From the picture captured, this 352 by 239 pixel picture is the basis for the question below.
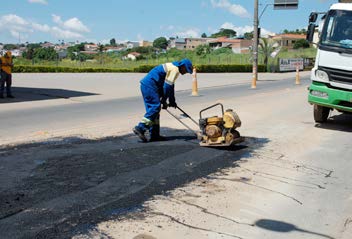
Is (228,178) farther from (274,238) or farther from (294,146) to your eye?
(294,146)

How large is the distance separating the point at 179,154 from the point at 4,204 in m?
3.14

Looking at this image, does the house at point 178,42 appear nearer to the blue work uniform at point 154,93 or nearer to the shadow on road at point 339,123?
the shadow on road at point 339,123

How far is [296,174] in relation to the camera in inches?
248

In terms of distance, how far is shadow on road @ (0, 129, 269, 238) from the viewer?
13.9 ft

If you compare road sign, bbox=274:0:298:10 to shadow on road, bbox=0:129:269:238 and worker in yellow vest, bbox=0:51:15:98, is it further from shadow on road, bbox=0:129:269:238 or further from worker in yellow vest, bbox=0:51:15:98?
shadow on road, bbox=0:129:269:238

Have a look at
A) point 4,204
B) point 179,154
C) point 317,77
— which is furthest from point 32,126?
point 317,77

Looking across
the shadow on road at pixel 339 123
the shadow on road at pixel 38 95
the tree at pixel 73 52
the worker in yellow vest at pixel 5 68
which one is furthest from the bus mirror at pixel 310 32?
the tree at pixel 73 52

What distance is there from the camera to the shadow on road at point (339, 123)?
1052 cm

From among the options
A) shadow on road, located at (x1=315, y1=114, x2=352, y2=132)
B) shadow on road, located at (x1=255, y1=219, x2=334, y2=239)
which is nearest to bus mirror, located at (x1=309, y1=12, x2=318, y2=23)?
shadow on road, located at (x1=315, y1=114, x2=352, y2=132)

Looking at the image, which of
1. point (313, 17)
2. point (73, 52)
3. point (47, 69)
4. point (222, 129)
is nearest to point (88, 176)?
point (222, 129)

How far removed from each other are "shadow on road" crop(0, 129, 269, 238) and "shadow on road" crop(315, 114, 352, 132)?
2.94 m

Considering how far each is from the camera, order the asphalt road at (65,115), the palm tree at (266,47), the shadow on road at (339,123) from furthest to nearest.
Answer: the palm tree at (266,47) < the shadow on road at (339,123) < the asphalt road at (65,115)

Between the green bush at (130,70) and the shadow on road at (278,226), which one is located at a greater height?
the green bush at (130,70)

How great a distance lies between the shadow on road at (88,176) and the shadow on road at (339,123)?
9.66 feet
